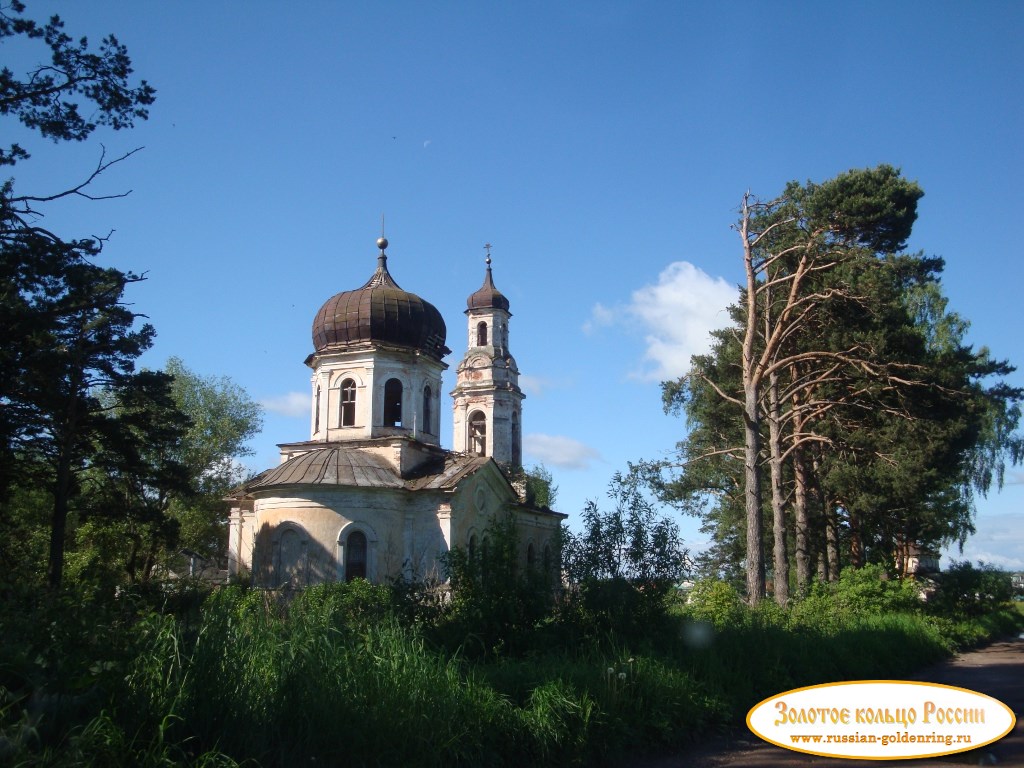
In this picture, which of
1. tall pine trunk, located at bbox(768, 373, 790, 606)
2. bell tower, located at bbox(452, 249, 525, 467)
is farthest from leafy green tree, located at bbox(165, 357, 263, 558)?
tall pine trunk, located at bbox(768, 373, 790, 606)

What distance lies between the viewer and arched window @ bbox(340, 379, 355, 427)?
89.5ft

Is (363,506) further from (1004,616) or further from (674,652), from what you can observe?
(1004,616)

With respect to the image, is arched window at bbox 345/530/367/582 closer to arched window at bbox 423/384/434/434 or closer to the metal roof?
arched window at bbox 423/384/434/434

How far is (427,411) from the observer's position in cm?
2812

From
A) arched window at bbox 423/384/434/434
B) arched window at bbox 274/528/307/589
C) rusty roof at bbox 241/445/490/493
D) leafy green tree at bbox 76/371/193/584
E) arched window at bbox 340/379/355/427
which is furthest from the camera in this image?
arched window at bbox 423/384/434/434

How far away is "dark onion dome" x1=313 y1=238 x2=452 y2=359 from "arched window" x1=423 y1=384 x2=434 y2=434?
46.0 inches

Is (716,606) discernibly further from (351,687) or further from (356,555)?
(356,555)

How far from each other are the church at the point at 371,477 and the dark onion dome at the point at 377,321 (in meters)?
0.03

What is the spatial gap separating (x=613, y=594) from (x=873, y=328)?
42.7 ft

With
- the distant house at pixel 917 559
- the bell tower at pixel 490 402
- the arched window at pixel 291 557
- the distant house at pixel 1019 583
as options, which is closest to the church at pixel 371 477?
the arched window at pixel 291 557

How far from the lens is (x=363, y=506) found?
23.9m

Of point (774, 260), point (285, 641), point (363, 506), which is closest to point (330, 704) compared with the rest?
point (285, 641)

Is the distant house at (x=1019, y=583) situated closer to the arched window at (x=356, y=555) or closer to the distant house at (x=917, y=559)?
the distant house at (x=917, y=559)

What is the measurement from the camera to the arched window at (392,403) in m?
27.4
